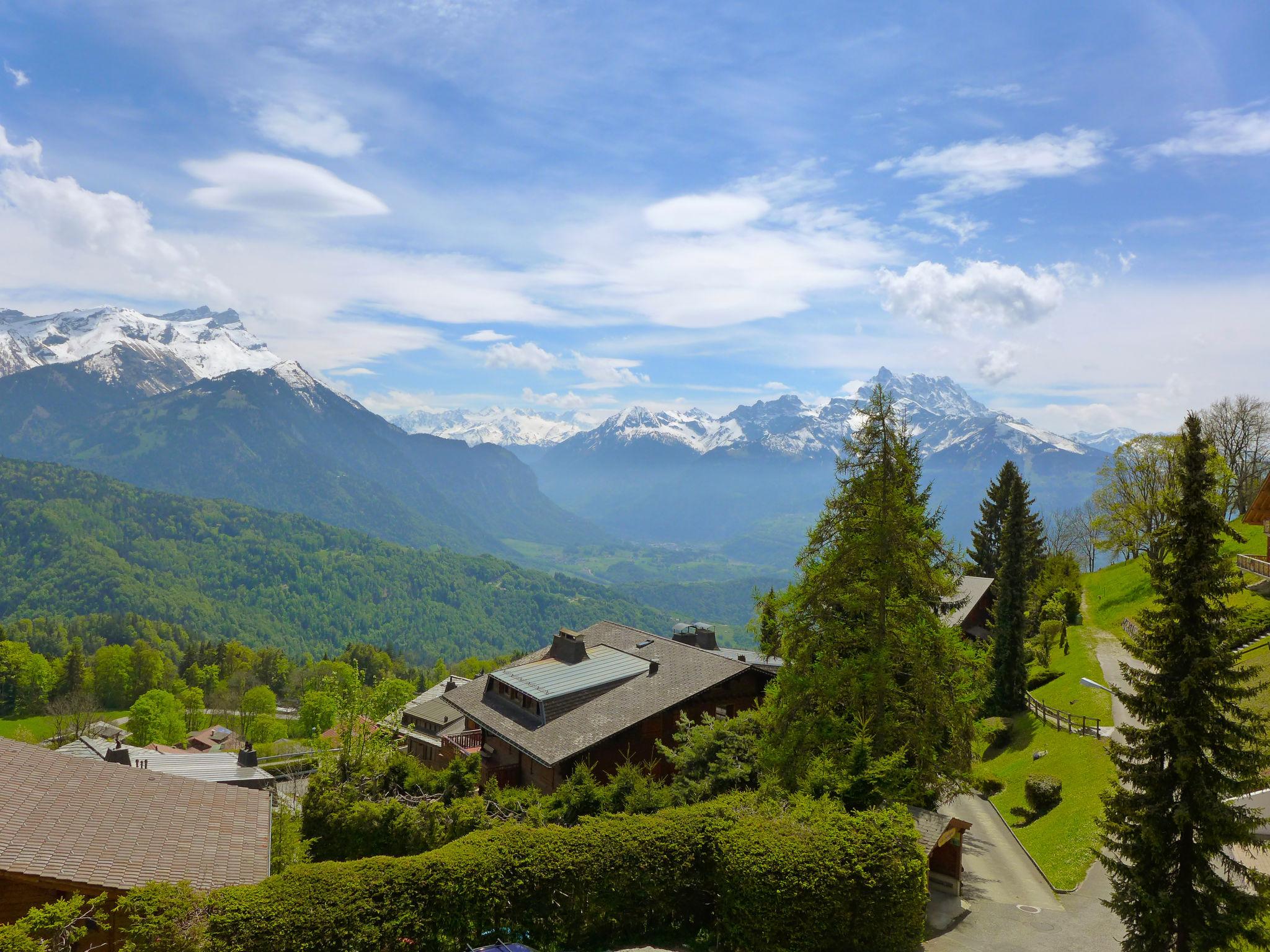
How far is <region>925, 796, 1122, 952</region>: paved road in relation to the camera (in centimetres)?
2183

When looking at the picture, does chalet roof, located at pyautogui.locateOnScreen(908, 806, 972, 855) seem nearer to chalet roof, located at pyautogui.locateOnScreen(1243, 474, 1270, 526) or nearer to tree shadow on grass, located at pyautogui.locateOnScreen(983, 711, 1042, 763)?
tree shadow on grass, located at pyautogui.locateOnScreen(983, 711, 1042, 763)

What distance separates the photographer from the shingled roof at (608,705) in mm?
33438

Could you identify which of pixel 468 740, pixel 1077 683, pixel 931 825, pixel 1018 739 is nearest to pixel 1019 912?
pixel 931 825

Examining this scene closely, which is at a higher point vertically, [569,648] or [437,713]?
[569,648]

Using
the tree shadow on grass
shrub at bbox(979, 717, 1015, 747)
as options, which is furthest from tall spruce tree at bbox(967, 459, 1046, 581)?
the tree shadow on grass

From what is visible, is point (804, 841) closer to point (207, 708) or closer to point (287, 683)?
point (207, 708)

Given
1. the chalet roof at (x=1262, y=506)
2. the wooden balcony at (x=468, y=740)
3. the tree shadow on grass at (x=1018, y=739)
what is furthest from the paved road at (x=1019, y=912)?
the chalet roof at (x=1262, y=506)

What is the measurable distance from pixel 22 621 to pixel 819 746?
231481 mm

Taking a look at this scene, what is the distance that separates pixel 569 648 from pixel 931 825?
22.8 metres

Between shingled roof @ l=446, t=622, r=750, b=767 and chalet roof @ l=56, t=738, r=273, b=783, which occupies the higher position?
shingled roof @ l=446, t=622, r=750, b=767

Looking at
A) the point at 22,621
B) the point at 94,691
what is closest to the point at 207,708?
the point at 94,691

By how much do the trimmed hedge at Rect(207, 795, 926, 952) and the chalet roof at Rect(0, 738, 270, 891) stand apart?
4.56 metres

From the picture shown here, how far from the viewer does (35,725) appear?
123375mm

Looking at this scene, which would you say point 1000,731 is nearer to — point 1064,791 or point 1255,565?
point 1064,791
